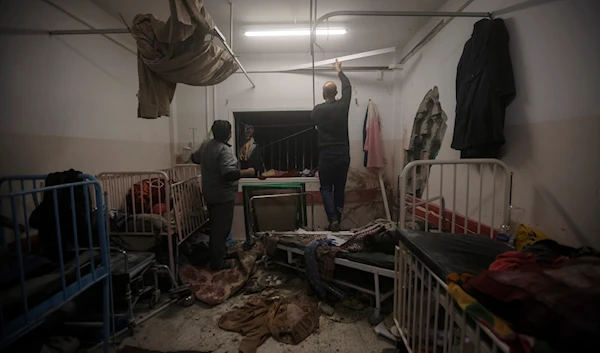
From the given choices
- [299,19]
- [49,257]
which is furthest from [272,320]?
[299,19]

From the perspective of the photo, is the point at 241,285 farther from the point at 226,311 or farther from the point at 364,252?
the point at 364,252

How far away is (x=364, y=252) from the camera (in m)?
2.06

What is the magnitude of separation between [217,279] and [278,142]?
2.55 m

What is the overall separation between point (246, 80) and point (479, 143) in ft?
10.3

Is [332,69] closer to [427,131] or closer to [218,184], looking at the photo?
[427,131]

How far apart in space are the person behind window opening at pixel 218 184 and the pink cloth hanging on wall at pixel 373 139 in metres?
1.89

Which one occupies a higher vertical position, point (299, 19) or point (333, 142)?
point (299, 19)

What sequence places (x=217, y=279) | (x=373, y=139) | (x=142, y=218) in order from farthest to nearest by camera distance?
1. (x=373, y=139)
2. (x=217, y=279)
3. (x=142, y=218)

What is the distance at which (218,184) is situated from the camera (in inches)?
95.7

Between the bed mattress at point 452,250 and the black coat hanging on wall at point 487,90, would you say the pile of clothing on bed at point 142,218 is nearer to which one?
the bed mattress at point 452,250

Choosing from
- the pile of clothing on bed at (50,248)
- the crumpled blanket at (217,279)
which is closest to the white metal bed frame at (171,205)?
the crumpled blanket at (217,279)

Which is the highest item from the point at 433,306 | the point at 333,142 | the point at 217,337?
the point at 333,142

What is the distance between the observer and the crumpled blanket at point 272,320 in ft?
5.57

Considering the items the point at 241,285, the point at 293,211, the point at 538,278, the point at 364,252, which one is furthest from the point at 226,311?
the point at 538,278
